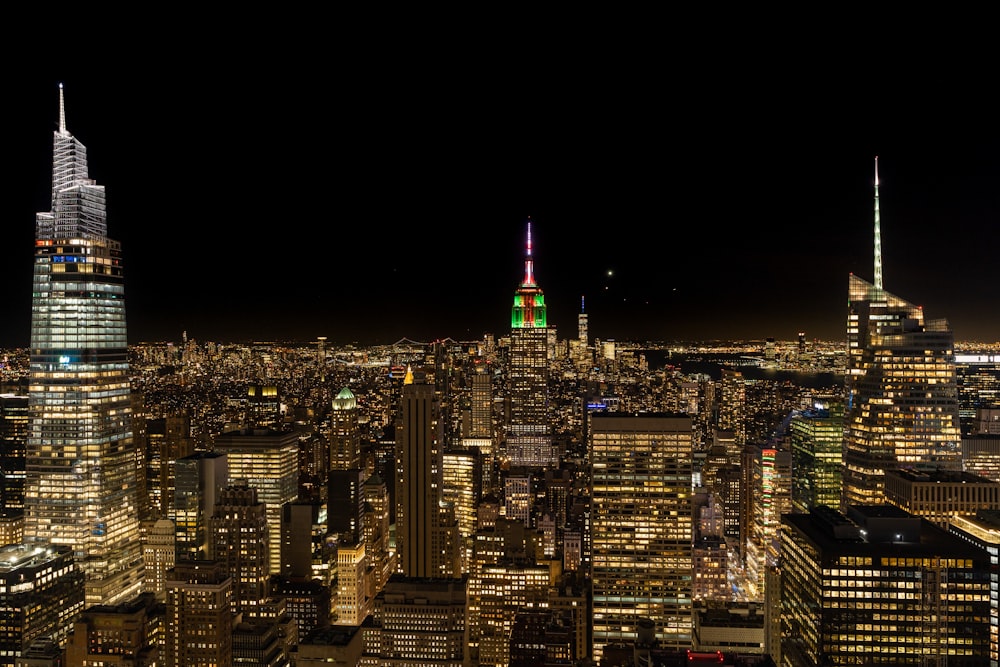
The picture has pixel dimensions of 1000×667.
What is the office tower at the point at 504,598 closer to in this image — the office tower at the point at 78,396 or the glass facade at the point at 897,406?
the glass facade at the point at 897,406

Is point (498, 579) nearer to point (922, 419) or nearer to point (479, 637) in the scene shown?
point (479, 637)

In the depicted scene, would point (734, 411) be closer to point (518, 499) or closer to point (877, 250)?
point (518, 499)

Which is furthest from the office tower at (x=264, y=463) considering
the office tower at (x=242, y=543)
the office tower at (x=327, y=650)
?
the office tower at (x=327, y=650)

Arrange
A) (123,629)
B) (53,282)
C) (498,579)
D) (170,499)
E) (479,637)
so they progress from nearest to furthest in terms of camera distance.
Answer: (123,629)
(479,637)
(498,579)
(53,282)
(170,499)

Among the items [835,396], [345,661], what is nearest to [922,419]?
[835,396]

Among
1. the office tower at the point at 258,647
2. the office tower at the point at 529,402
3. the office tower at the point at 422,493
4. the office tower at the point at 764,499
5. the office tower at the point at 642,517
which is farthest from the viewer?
the office tower at the point at 529,402

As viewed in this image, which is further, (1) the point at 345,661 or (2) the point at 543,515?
(2) the point at 543,515
